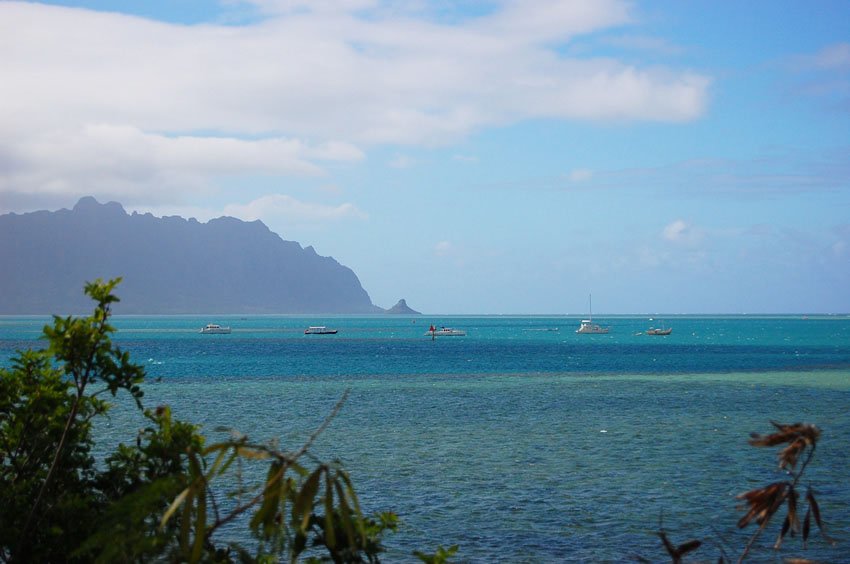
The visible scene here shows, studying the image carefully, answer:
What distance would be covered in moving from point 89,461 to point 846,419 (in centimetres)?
4164

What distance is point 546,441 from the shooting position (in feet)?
119

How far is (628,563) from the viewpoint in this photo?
19.0 m

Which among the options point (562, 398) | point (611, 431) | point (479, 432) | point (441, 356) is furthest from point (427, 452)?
point (441, 356)

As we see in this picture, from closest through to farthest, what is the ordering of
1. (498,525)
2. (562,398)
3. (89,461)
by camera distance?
(89,461) < (498,525) < (562,398)

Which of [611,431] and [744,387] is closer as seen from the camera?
[611,431]

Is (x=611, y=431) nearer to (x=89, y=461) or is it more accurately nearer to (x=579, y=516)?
(x=579, y=516)

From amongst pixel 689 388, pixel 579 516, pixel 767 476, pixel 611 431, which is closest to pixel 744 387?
pixel 689 388

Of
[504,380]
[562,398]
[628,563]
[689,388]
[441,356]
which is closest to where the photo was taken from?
[628,563]

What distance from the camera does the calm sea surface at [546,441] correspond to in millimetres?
21438

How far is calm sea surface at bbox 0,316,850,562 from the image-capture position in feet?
70.3

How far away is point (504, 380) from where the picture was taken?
226ft

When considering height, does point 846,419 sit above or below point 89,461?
below

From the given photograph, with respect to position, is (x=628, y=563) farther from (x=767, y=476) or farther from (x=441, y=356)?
(x=441, y=356)

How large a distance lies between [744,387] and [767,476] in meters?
36.0
